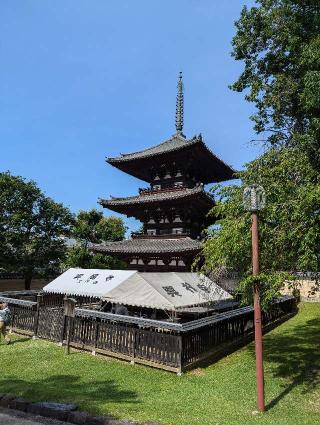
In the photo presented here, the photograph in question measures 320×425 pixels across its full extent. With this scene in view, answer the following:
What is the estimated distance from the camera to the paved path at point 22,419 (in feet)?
21.4

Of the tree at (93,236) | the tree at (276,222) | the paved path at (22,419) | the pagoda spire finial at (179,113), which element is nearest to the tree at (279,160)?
the tree at (276,222)

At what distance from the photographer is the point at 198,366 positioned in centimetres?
1105

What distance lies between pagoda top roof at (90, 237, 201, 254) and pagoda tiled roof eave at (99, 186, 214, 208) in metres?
2.57

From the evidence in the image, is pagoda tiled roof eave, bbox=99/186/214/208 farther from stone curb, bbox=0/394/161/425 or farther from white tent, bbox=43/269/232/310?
stone curb, bbox=0/394/161/425

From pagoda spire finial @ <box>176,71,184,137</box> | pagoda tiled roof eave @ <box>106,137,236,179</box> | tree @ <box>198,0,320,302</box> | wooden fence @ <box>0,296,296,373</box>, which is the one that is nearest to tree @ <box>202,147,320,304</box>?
tree @ <box>198,0,320,302</box>

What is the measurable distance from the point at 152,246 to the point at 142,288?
826 cm

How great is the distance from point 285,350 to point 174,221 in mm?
11956

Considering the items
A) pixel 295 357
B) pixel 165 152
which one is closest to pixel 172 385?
pixel 295 357

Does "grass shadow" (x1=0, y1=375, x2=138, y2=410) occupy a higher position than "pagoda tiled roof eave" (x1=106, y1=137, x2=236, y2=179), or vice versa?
"pagoda tiled roof eave" (x1=106, y1=137, x2=236, y2=179)

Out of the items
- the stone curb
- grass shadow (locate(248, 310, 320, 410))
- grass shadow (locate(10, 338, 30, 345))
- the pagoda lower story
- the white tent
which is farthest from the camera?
the pagoda lower story

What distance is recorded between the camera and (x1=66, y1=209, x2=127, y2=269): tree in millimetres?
37334

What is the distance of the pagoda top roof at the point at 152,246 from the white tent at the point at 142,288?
2.38 meters

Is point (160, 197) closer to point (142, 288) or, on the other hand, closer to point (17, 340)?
point (142, 288)

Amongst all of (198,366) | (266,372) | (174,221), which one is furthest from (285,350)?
(174,221)
